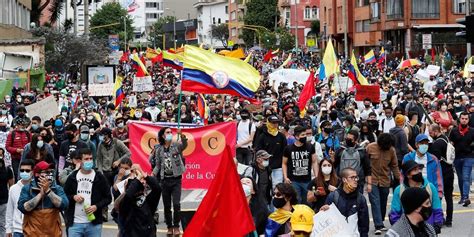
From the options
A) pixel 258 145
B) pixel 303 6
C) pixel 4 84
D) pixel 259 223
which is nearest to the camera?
pixel 259 223

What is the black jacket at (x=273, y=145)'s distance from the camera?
51.3ft

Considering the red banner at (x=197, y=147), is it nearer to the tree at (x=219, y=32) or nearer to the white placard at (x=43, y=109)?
the white placard at (x=43, y=109)

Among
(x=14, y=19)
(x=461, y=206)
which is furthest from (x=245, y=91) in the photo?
(x=14, y=19)

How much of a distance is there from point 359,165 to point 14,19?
44400 mm

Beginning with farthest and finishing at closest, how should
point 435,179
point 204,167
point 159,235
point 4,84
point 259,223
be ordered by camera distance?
point 4,84
point 204,167
point 159,235
point 435,179
point 259,223

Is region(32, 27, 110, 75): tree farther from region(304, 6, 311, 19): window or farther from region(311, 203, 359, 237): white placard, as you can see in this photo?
region(304, 6, 311, 19): window

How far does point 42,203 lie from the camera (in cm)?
1094

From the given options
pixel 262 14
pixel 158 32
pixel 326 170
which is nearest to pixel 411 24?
pixel 262 14

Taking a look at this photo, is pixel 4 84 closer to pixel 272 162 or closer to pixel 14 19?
pixel 272 162

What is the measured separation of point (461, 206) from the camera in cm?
1670

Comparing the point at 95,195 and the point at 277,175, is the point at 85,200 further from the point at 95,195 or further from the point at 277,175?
the point at 277,175

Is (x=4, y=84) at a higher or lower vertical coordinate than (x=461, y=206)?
higher

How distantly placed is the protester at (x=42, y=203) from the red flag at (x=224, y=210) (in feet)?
9.82

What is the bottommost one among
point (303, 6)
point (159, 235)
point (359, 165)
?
point (159, 235)
